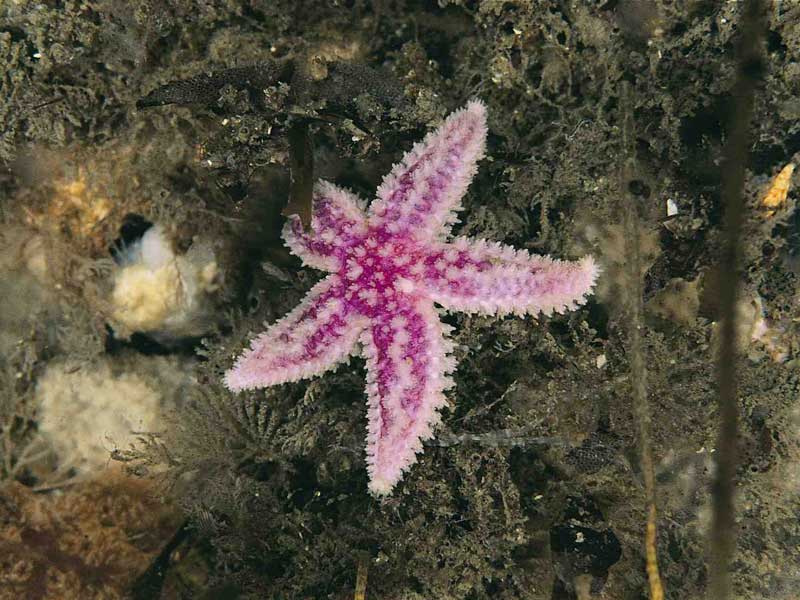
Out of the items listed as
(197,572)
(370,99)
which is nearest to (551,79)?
(370,99)

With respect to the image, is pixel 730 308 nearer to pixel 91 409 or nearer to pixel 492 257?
pixel 492 257

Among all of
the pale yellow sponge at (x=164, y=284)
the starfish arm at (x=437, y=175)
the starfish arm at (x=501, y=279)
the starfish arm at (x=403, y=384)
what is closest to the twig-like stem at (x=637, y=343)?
the starfish arm at (x=501, y=279)

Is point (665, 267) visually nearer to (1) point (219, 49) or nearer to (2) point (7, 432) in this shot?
(1) point (219, 49)

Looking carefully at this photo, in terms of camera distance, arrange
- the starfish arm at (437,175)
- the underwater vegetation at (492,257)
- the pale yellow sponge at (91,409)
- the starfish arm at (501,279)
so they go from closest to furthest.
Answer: the starfish arm at (501,279) < the starfish arm at (437,175) < the underwater vegetation at (492,257) < the pale yellow sponge at (91,409)

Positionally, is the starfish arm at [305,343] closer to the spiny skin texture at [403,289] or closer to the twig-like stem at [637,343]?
the spiny skin texture at [403,289]

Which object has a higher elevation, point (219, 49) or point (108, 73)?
point (219, 49)

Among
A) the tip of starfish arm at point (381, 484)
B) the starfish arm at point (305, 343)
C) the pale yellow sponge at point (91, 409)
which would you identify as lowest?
the pale yellow sponge at point (91, 409)

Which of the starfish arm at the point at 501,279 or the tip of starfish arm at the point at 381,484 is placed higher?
the starfish arm at the point at 501,279

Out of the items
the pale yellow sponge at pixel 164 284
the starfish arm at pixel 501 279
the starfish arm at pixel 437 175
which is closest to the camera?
the starfish arm at pixel 501 279
